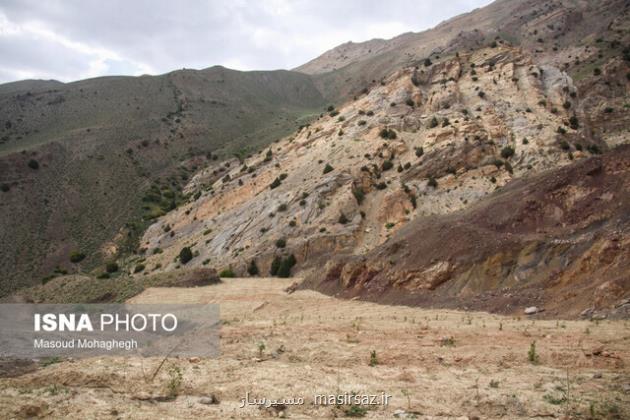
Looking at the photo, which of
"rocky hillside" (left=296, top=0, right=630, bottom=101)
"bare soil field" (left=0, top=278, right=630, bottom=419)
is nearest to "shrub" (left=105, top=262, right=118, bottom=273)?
"bare soil field" (left=0, top=278, right=630, bottom=419)

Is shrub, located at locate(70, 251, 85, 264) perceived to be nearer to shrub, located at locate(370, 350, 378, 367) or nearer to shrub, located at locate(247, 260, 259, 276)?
shrub, located at locate(247, 260, 259, 276)

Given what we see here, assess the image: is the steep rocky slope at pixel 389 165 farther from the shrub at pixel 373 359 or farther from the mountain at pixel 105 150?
the shrub at pixel 373 359

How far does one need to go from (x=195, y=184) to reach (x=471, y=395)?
5752cm

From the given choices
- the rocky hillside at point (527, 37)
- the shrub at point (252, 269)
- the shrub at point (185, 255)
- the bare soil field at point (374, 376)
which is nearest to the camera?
the bare soil field at point (374, 376)

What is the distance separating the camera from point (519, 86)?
153 feet

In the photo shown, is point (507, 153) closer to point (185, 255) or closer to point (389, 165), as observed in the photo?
point (389, 165)

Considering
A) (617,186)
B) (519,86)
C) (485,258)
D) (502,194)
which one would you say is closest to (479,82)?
(519,86)

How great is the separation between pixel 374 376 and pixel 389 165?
33091 mm

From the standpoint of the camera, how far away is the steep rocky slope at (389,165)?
35.9 meters

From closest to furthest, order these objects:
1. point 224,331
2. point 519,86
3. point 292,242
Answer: point 224,331 < point 292,242 < point 519,86

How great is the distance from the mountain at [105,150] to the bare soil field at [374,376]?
132ft

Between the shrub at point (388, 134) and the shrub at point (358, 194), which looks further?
the shrub at point (388, 134)

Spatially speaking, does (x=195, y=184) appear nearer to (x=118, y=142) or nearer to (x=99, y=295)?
(x=118, y=142)

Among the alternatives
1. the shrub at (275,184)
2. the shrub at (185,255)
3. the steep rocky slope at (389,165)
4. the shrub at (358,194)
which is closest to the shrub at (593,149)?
the steep rocky slope at (389,165)
